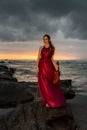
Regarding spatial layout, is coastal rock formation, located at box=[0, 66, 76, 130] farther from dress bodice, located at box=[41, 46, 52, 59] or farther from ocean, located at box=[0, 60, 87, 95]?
ocean, located at box=[0, 60, 87, 95]

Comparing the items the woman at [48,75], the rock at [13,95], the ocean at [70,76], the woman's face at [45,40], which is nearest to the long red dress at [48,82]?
the woman at [48,75]

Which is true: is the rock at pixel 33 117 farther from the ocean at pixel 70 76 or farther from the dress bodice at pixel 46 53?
the ocean at pixel 70 76

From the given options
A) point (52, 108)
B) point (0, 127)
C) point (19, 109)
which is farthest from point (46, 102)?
point (0, 127)

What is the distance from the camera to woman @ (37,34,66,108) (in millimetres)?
8945

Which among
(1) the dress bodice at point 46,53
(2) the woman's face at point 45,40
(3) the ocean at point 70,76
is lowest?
(3) the ocean at point 70,76

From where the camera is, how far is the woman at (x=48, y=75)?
895cm

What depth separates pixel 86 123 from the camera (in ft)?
31.8

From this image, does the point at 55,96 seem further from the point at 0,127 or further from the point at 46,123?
the point at 0,127

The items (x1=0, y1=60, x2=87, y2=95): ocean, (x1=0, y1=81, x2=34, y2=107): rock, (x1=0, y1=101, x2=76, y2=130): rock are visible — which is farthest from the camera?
(x1=0, y1=60, x2=87, y2=95): ocean

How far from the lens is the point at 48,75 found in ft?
29.7

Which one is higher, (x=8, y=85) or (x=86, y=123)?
(x=8, y=85)

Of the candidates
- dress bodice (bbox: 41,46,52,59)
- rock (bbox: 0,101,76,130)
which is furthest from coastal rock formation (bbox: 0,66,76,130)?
dress bodice (bbox: 41,46,52,59)

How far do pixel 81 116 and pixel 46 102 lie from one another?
208cm

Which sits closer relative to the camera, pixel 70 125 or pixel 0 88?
pixel 70 125
